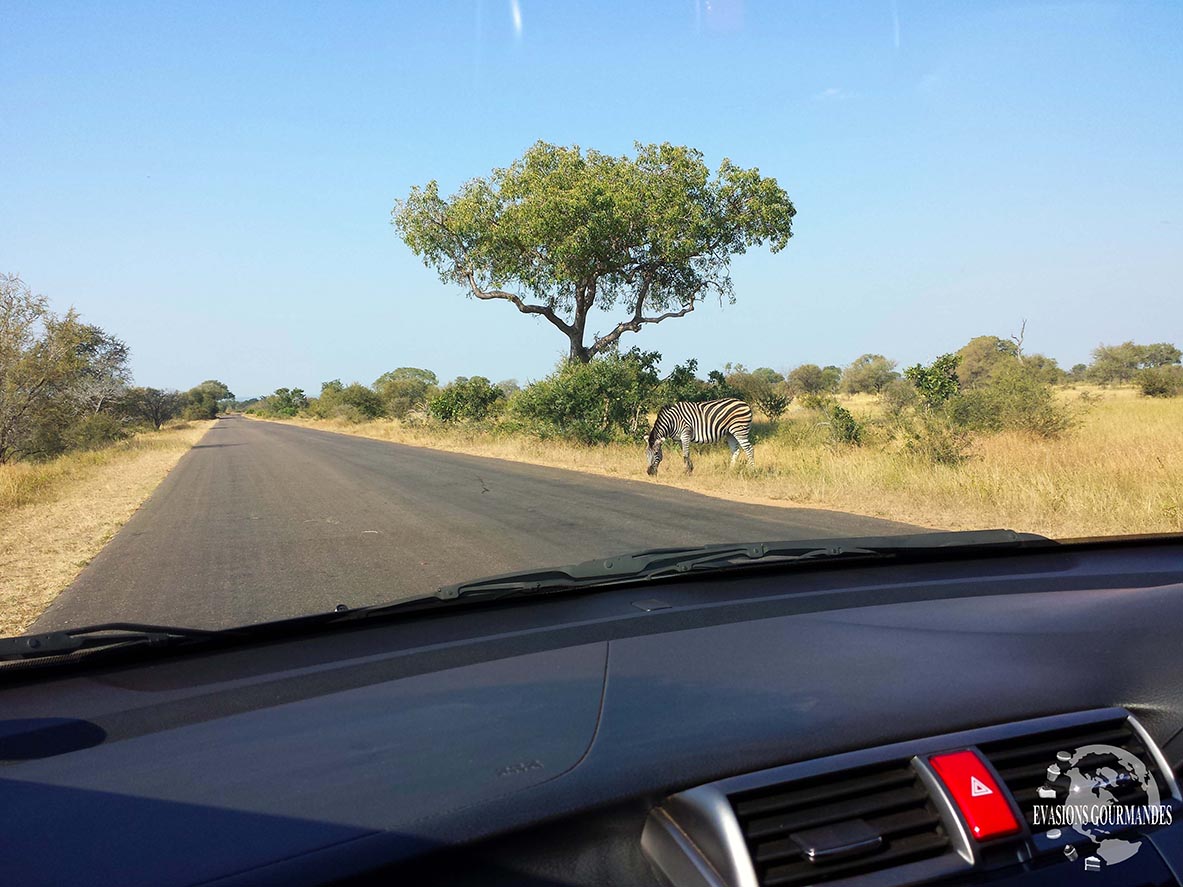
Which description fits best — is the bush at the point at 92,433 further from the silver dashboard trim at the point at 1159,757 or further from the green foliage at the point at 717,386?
the silver dashboard trim at the point at 1159,757

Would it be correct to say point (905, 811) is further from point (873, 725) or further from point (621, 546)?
point (621, 546)

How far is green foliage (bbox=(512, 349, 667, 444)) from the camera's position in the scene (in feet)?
86.9

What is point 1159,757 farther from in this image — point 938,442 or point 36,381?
point 36,381

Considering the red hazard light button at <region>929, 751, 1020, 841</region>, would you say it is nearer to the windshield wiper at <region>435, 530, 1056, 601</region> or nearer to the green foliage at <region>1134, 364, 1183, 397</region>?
the windshield wiper at <region>435, 530, 1056, 601</region>

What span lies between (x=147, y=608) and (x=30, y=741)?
205 inches

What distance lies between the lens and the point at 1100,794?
219 centimetres

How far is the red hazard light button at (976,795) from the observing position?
1.91 meters

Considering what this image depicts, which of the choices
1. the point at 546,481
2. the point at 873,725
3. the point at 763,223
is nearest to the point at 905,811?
the point at 873,725

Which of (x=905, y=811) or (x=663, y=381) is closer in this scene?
(x=905, y=811)

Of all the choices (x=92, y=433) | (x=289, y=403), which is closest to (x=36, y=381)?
(x=92, y=433)

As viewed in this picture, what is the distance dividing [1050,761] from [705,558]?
186 cm

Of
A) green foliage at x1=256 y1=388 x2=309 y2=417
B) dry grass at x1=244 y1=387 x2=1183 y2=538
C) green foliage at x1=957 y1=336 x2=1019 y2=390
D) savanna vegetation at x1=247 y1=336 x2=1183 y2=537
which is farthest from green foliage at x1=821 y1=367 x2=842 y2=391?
green foliage at x1=256 y1=388 x2=309 y2=417

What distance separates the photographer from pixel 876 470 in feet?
46.0

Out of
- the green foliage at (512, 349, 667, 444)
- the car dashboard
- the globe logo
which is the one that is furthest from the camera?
the green foliage at (512, 349, 667, 444)
